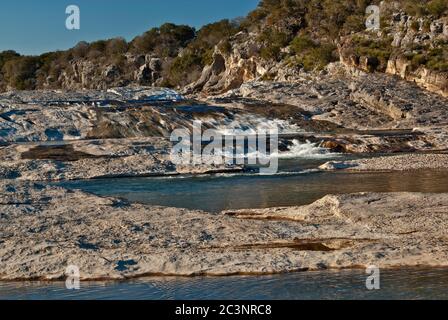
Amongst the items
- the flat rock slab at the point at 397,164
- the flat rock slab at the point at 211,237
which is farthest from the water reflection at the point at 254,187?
the flat rock slab at the point at 211,237

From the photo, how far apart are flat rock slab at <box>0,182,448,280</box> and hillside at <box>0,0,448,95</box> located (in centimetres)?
3549

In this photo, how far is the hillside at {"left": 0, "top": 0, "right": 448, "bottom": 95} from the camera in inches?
2032

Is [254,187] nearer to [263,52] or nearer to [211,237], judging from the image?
[211,237]

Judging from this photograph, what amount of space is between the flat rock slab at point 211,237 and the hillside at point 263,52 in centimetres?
3549

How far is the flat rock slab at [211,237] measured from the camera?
9.73 meters

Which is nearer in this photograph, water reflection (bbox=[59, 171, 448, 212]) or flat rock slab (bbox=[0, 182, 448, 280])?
flat rock slab (bbox=[0, 182, 448, 280])

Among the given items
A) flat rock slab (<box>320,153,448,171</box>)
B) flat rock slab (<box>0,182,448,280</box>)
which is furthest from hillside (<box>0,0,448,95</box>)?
flat rock slab (<box>0,182,448,280</box>)

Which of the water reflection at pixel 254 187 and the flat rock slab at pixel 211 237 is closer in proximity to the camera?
the flat rock slab at pixel 211 237

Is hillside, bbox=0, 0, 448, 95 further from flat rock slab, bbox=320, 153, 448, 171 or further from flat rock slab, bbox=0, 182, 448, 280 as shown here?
flat rock slab, bbox=0, 182, 448, 280

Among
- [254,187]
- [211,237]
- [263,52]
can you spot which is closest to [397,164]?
[254,187]

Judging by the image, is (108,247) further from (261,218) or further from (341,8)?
(341,8)

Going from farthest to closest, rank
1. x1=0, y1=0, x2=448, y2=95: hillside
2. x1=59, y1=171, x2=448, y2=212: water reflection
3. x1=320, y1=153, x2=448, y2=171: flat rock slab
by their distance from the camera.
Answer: x1=0, y1=0, x2=448, y2=95: hillside
x1=320, y1=153, x2=448, y2=171: flat rock slab
x1=59, y1=171, x2=448, y2=212: water reflection

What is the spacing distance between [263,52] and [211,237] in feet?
171

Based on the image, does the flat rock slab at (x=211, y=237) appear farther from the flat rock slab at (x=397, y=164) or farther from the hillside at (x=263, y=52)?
the hillside at (x=263, y=52)
